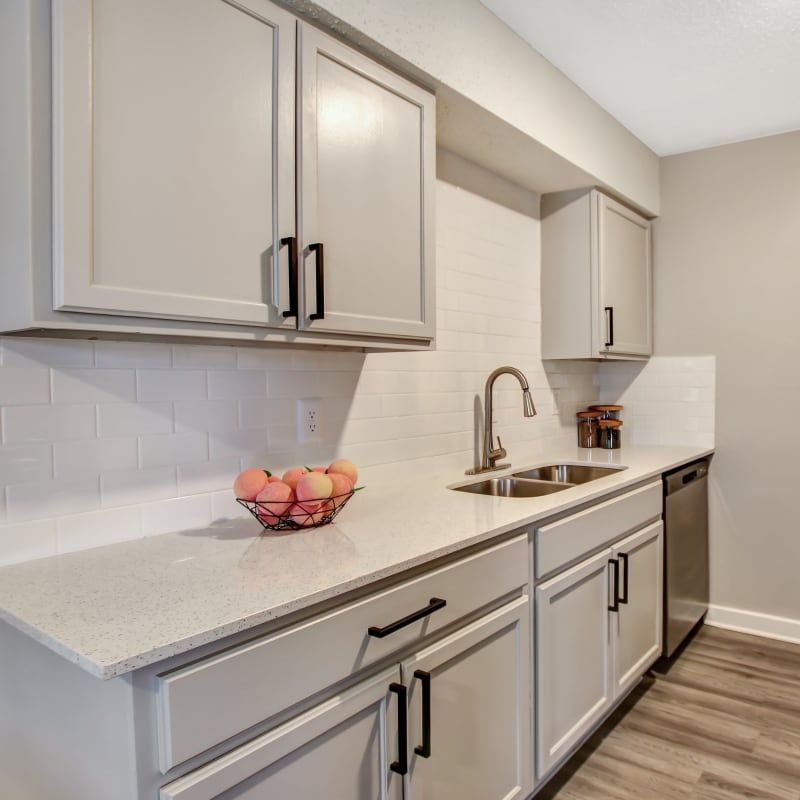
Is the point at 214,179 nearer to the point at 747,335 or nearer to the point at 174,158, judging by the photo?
the point at 174,158

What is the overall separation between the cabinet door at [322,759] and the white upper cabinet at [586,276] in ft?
6.83

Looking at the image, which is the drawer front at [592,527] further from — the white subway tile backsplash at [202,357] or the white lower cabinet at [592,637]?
the white subway tile backsplash at [202,357]

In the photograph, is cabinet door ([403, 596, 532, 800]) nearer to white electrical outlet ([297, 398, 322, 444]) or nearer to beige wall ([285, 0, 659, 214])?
white electrical outlet ([297, 398, 322, 444])

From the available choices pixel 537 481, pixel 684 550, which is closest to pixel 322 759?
pixel 537 481

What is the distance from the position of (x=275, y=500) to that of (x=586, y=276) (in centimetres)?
205

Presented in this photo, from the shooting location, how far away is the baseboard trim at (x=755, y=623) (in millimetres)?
3100

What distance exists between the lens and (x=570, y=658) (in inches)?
77.2

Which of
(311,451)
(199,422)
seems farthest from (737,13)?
(199,422)

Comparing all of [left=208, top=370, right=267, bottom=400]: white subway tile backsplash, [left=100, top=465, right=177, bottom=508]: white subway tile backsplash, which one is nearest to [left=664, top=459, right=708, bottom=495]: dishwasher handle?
[left=208, top=370, right=267, bottom=400]: white subway tile backsplash

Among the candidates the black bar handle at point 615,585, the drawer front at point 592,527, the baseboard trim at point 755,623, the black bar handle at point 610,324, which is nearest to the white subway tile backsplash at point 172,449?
the drawer front at point 592,527

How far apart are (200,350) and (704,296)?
271 cm

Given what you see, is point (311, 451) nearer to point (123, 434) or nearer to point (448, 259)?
point (123, 434)

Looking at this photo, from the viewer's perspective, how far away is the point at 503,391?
280cm

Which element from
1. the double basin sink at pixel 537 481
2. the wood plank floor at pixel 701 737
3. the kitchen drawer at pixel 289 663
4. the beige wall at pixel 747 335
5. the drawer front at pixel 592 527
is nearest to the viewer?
the kitchen drawer at pixel 289 663
